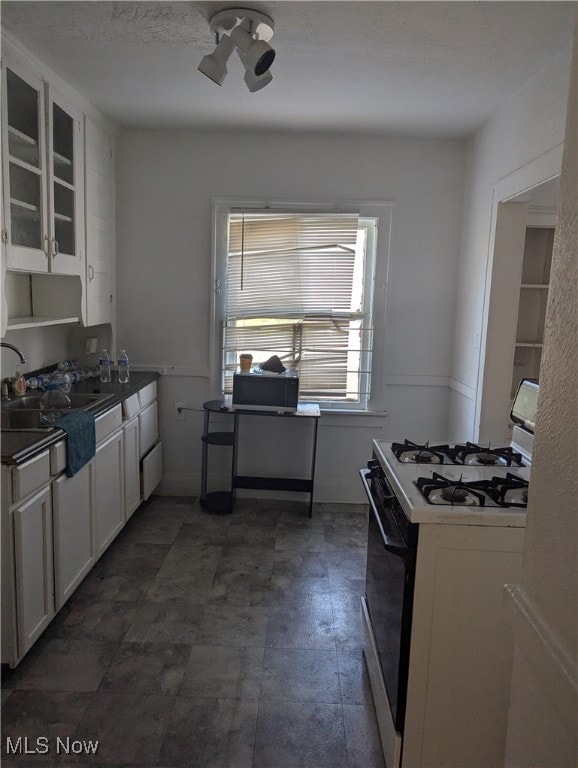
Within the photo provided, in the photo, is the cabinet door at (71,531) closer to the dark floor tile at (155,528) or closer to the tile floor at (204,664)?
the tile floor at (204,664)

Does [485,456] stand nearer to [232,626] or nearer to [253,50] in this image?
[232,626]

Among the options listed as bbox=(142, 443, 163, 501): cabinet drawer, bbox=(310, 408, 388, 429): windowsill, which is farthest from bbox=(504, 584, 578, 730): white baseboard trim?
bbox=(310, 408, 388, 429): windowsill

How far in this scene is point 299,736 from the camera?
6.49 feet

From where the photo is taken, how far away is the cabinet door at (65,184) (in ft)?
9.46

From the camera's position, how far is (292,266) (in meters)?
3.97

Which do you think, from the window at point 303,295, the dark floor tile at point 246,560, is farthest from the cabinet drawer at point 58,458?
the window at point 303,295

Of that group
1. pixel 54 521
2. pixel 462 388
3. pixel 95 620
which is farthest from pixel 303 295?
pixel 95 620

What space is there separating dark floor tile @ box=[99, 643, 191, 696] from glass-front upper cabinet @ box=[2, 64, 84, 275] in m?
1.73

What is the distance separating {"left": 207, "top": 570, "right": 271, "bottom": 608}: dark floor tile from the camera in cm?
282

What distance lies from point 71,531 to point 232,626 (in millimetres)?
845

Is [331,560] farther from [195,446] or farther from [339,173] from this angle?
[339,173]

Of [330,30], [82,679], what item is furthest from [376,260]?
[82,679]

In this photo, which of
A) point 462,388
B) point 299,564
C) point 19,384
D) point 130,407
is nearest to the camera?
point 19,384

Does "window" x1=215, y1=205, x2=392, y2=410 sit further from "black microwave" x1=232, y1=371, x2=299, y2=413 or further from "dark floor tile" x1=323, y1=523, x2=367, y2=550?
"dark floor tile" x1=323, y1=523, x2=367, y2=550
